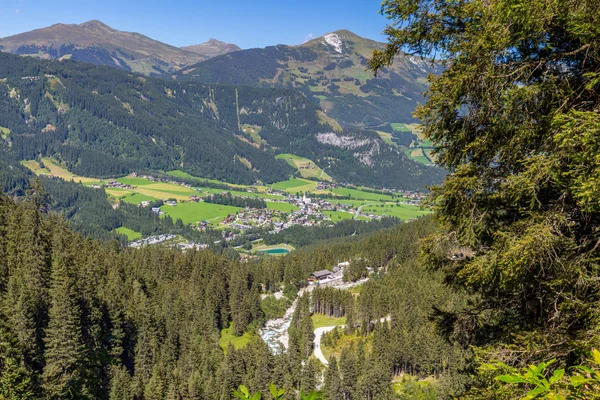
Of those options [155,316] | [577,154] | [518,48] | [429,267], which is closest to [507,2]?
[518,48]

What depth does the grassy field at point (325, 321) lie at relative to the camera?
3479 inches

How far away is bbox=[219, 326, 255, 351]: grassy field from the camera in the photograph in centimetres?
7975

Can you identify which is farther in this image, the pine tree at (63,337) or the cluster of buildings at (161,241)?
the cluster of buildings at (161,241)

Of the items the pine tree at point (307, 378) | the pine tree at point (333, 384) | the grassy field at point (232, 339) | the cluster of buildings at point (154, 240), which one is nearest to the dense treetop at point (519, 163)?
the pine tree at point (333, 384)

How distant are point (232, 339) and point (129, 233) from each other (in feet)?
424

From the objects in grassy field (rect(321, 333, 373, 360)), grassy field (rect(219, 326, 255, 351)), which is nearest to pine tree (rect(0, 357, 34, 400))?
grassy field (rect(321, 333, 373, 360))

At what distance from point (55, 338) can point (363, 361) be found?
4271 cm

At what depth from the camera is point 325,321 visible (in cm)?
9044

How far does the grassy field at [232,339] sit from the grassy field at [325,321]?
49.6 ft

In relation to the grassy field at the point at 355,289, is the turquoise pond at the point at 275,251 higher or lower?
lower

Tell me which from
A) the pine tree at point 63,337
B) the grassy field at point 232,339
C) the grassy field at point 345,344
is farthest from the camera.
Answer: the grassy field at point 232,339

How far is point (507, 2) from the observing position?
25.9 ft

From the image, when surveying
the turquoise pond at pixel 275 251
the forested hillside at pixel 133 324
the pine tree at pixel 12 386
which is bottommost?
the turquoise pond at pixel 275 251

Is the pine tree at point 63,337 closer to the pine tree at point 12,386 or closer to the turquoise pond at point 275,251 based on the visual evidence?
the pine tree at point 12,386
